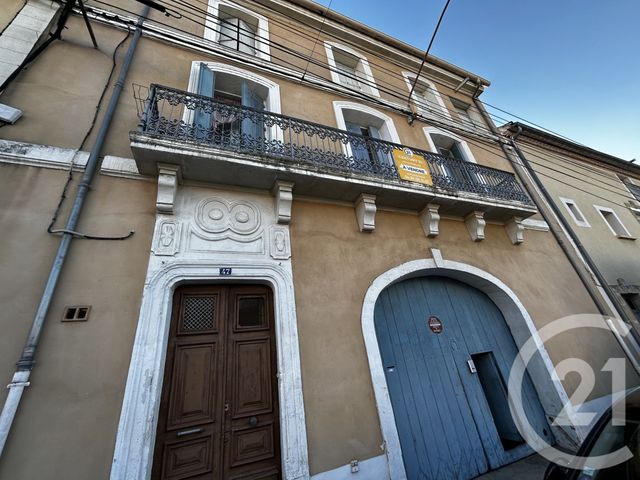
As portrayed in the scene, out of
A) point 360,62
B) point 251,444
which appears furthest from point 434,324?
point 360,62

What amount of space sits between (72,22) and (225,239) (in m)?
4.82

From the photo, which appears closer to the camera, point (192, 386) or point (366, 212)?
point (192, 386)

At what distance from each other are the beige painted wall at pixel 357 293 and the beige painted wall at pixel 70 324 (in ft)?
6.43

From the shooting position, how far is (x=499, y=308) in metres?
5.42

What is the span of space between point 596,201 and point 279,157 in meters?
12.5

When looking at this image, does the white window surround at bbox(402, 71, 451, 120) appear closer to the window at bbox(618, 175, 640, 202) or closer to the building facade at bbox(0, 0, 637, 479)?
the building facade at bbox(0, 0, 637, 479)

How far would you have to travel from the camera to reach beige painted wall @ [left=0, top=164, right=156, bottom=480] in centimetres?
208

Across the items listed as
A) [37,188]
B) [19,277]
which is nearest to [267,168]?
[37,188]

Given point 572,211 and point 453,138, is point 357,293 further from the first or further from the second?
point 572,211

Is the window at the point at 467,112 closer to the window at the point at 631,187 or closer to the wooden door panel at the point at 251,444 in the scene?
the window at the point at 631,187

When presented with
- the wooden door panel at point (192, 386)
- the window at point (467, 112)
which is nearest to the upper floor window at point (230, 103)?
the wooden door panel at point (192, 386)

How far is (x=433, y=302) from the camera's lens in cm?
477

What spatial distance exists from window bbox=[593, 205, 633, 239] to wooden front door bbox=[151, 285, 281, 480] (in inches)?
497

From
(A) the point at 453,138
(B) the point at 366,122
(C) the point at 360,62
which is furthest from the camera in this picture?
(C) the point at 360,62
